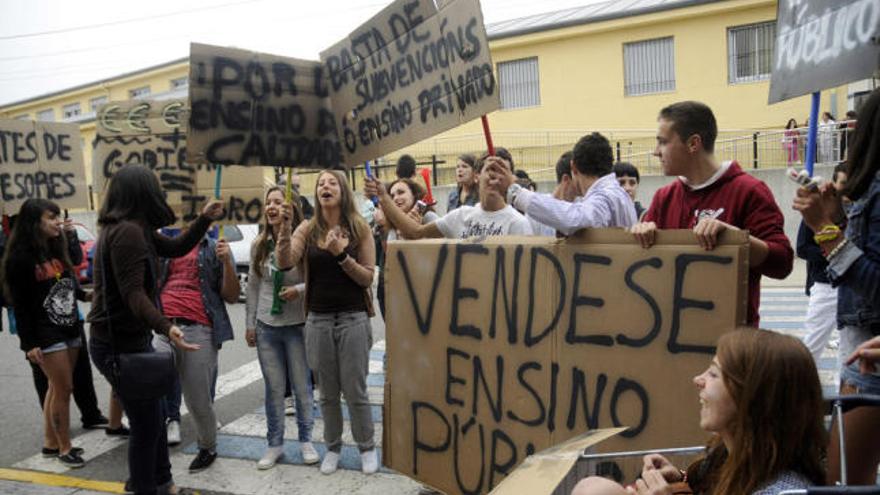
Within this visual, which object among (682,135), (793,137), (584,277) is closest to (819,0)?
(682,135)

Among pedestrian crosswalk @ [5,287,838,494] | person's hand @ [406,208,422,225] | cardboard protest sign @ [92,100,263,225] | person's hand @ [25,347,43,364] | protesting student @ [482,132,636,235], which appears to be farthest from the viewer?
cardboard protest sign @ [92,100,263,225]

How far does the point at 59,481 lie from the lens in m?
4.79

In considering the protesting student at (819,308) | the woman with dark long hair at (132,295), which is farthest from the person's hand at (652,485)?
the protesting student at (819,308)

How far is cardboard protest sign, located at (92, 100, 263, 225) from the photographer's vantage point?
5.82 meters

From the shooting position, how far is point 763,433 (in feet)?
6.07

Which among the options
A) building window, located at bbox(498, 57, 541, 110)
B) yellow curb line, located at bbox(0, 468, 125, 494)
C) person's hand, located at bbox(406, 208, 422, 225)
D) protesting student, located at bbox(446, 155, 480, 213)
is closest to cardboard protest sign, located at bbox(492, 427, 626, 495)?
person's hand, located at bbox(406, 208, 422, 225)

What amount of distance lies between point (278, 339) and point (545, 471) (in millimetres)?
3191

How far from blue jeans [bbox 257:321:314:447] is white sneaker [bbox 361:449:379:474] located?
0.48 metres

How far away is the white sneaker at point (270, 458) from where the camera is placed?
480 cm

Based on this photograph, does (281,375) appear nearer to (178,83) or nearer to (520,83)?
(520,83)

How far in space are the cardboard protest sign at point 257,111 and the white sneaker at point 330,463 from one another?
192 cm

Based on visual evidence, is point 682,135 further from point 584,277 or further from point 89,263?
point 89,263

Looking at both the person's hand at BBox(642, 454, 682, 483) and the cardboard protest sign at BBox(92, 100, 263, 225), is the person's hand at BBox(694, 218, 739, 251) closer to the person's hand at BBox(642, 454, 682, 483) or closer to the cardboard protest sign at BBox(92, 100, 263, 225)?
the person's hand at BBox(642, 454, 682, 483)

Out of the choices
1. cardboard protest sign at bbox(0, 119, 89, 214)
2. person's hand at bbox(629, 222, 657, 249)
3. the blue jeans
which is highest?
cardboard protest sign at bbox(0, 119, 89, 214)
